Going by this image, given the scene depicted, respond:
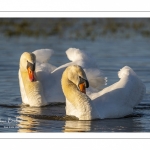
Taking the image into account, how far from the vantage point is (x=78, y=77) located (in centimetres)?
1422

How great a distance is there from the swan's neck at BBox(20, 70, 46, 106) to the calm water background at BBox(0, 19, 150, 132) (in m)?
0.29

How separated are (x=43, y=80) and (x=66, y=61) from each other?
4551mm

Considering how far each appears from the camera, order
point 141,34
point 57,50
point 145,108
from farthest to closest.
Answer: point 141,34 → point 57,50 → point 145,108

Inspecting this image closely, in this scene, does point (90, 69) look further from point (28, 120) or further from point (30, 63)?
point (28, 120)

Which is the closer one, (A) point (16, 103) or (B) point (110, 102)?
(B) point (110, 102)

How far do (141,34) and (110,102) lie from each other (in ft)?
38.2

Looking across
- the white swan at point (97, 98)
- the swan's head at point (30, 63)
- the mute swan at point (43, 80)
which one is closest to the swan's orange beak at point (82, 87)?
the white swan at point (97, 98)

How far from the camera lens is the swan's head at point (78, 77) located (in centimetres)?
1412

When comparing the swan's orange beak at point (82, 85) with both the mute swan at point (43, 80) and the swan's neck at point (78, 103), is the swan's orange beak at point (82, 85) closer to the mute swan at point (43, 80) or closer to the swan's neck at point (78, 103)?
the swan's neck at point (78, 103)

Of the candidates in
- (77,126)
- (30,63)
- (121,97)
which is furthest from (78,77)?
(30,63)
